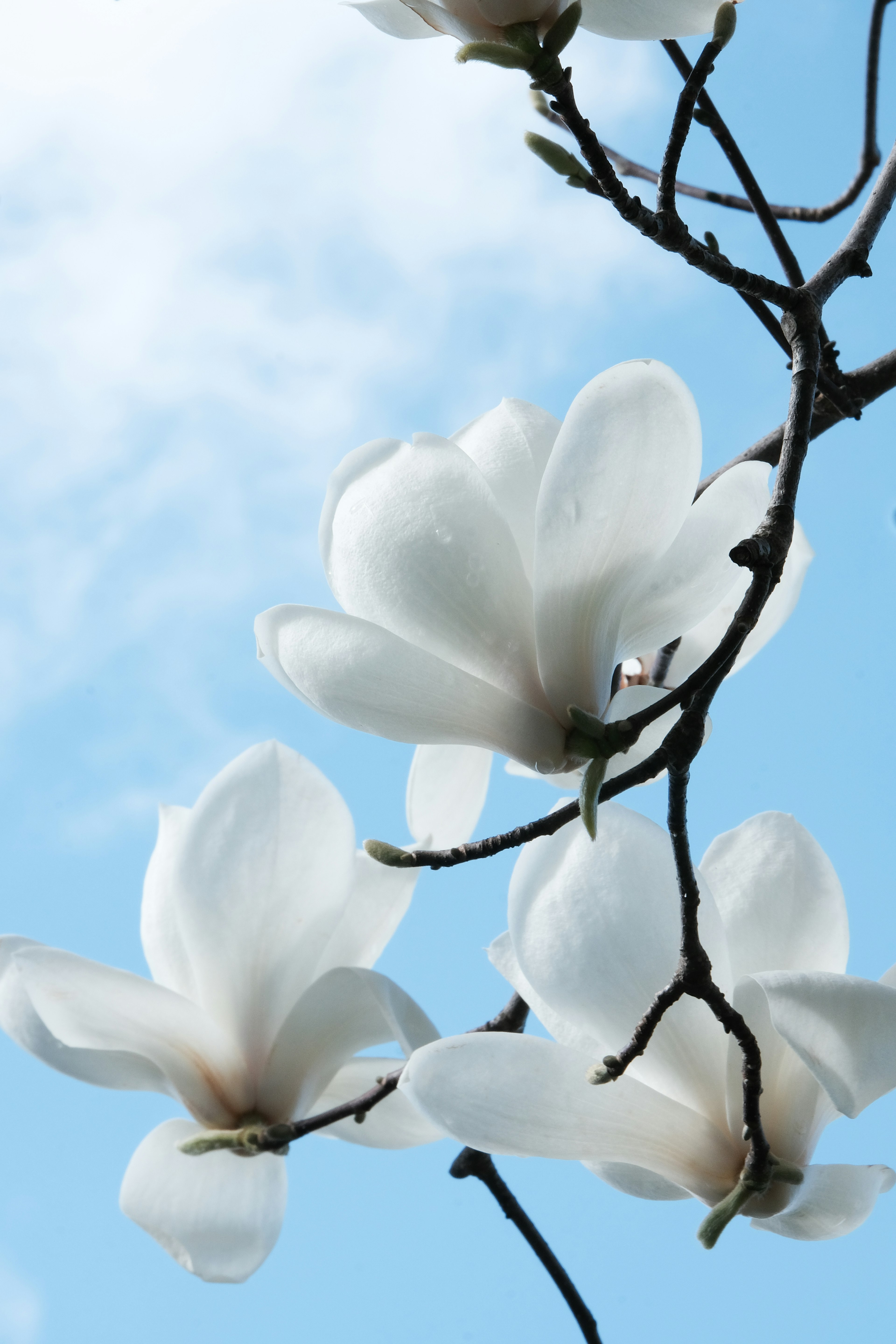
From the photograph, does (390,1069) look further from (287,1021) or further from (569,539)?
(569,539)

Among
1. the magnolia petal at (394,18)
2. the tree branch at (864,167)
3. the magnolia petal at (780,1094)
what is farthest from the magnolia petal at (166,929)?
the tree branch at (864,167)

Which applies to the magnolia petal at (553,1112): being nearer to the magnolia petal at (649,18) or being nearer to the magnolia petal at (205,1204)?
the magnolia petal at (205,1204)

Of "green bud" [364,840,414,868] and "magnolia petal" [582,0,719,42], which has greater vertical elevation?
"magnolia petal" [582,0,719,42]

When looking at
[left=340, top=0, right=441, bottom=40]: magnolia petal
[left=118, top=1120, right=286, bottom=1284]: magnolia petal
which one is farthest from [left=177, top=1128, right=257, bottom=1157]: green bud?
[left=340, top=0, right=441, bottom=40]: magnolia petal

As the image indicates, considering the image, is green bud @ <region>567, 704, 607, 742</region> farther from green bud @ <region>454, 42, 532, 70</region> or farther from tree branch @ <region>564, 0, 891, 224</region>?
tree branch @ <region>564, 0, 891, 224</region>

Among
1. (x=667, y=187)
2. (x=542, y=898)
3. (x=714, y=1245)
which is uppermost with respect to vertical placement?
(x=667, y=187)

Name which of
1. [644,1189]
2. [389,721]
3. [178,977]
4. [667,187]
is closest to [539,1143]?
[644,1189]
